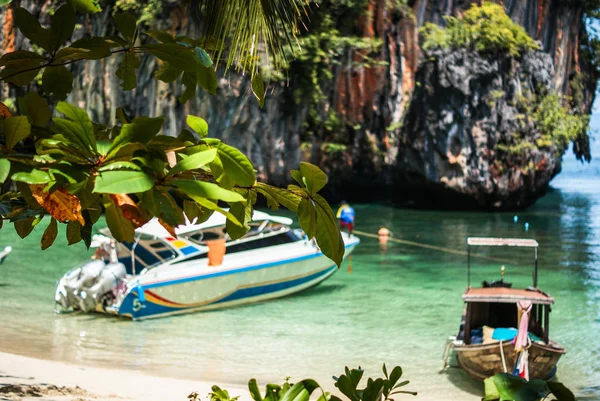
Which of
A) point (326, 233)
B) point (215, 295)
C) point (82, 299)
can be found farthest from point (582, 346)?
point (326, 233)

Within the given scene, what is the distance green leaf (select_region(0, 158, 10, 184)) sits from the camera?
1.91 metres

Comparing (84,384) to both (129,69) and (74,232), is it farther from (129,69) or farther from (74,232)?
(74,232)

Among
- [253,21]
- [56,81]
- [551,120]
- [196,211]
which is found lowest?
[196,211]

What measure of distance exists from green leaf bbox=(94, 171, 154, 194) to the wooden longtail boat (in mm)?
8599

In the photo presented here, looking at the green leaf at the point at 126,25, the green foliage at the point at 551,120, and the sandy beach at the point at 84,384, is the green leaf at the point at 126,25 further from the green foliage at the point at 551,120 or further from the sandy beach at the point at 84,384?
the green foliage at the point at 551,120

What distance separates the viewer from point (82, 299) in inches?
545

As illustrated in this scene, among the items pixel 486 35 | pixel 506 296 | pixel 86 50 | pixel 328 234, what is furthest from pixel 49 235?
pixel 486 35

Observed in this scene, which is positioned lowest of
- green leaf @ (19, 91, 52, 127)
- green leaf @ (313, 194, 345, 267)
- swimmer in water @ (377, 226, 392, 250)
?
swimmer in water @ (377, 226, 392, 250)

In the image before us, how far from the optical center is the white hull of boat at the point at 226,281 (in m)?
13.8

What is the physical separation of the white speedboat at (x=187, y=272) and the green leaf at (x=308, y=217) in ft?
37.6

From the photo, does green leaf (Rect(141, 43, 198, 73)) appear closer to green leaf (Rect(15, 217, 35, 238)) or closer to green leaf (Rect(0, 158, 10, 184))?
green leaf (Rect(0, 158, 10, 184))

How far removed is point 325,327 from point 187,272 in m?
2.59

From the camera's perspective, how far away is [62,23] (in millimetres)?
2438

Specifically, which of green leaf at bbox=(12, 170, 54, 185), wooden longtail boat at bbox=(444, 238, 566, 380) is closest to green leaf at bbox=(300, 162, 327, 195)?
green leaf at bbox=(12, 170, 54, 185)
